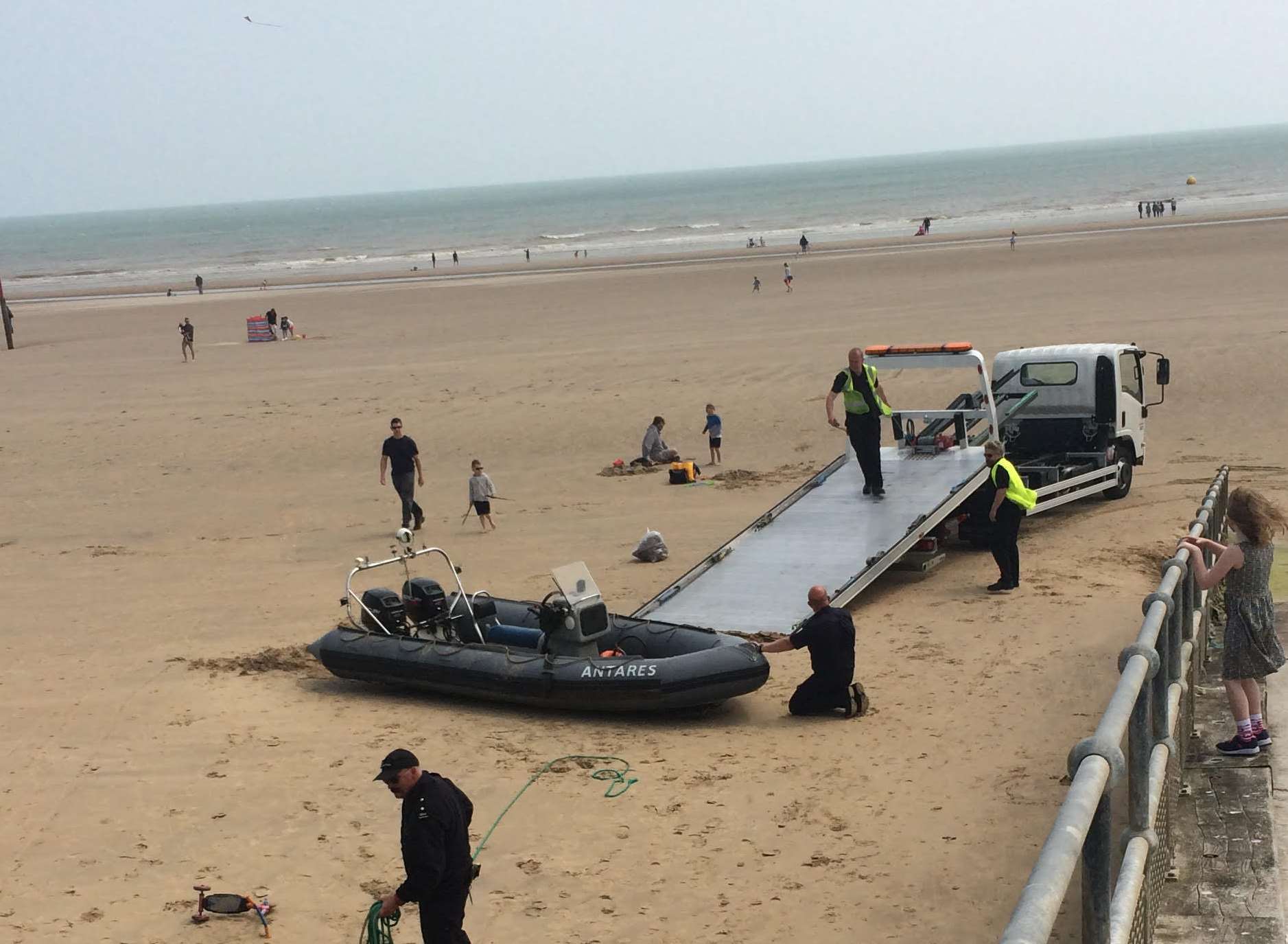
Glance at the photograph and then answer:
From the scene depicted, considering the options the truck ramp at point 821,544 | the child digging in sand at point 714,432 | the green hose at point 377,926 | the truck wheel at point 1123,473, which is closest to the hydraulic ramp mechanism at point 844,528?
the truck ramp at point 821,544

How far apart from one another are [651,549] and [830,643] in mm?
5572

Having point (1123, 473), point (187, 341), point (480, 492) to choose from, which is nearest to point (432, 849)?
point (480, 492)

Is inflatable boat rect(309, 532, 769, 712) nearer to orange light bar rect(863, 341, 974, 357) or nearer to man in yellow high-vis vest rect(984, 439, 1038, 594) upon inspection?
man in yellow high-vis vest rect(984, 439, 1038, 594)

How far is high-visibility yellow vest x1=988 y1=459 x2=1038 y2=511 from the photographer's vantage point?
520 inches

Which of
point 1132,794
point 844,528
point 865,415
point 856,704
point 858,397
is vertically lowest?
point 856,704

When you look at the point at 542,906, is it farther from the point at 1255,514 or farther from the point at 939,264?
the point at 939,264

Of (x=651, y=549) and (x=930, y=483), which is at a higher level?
(x=930, y=483)

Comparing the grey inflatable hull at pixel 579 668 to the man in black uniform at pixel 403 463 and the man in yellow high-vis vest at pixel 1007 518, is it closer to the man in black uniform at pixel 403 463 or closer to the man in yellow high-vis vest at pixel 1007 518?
the man in yellow high-vis vest at pixel 1007 518

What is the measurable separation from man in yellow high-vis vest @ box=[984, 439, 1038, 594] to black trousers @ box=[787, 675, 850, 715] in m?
3.47

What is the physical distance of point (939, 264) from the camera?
51781 mm

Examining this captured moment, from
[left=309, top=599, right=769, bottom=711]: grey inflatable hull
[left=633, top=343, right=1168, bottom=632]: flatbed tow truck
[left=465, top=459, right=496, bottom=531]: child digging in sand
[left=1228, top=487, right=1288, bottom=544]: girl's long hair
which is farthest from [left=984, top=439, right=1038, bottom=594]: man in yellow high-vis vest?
[left=465, top=459, right=496, bottom=531]: child digging in sand

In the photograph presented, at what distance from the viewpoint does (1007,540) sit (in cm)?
1321

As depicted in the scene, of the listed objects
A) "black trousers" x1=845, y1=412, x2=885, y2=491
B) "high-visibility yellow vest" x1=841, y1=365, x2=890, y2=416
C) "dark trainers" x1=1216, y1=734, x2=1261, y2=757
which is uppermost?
"high-visibility yellow vest" x1=841, y1=365, x2=890, y2=416

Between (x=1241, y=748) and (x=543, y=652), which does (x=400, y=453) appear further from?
(x=1241, y=748)
